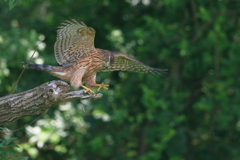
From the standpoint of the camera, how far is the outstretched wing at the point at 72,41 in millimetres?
4996

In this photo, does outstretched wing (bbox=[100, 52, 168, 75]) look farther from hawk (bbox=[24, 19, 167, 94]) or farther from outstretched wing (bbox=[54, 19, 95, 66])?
outstretched wing (bbox=[54, 19, 95, 66])

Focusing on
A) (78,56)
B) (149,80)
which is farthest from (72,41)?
(149,80)

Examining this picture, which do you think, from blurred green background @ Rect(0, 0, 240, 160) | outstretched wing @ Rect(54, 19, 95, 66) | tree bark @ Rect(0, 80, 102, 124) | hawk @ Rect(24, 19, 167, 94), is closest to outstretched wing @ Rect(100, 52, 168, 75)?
hawk @ Rect(24, 19, 167, 94)

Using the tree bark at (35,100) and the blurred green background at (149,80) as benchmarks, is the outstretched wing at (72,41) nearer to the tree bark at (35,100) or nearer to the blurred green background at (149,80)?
the tree bark at (35,100)

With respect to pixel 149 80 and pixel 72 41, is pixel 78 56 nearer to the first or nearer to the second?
Result: pixel 72 41

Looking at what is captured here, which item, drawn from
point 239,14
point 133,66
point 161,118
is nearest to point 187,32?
point 239,14

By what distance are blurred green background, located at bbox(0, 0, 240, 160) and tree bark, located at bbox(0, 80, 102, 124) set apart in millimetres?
3515

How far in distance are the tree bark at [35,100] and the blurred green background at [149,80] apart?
3515mm

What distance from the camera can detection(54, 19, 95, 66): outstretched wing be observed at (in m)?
5.00

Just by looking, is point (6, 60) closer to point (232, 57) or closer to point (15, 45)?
point (15, 45)

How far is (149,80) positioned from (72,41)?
367cm

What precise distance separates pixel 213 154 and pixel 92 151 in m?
2.77

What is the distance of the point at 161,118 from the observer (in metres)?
8.45

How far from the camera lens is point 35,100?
3975 mm
